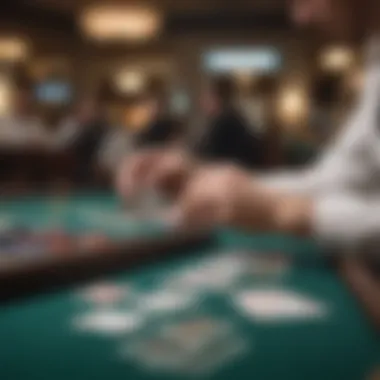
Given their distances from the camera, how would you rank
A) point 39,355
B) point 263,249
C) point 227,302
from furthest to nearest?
point 263,249, point 227,302, point 39,355

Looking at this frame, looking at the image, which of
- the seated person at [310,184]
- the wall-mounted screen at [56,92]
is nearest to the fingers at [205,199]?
the seated person at [310,184]

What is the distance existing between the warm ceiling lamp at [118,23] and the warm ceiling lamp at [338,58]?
0.13 metres

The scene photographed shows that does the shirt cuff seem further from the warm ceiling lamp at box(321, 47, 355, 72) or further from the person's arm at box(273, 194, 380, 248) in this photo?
the warm ceiling lamp at box(321, 47, 355, 72)

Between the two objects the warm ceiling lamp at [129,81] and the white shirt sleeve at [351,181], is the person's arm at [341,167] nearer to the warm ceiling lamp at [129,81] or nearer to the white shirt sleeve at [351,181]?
the white shirt sleeve at [351,181]

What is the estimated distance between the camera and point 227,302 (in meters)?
0.43

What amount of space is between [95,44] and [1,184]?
13 cm

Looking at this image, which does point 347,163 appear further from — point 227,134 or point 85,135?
point 85,135

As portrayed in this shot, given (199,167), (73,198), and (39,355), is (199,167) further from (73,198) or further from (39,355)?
(39,355)

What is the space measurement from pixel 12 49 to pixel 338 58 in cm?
25

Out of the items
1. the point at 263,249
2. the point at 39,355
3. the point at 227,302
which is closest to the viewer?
the point at 39,355

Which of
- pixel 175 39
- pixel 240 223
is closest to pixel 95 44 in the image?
pixel 175 39

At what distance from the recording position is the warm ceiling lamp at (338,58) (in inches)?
19.8

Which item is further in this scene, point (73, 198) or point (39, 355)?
point (73, 198)

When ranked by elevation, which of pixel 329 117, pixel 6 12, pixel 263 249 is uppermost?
pixel 6 12
